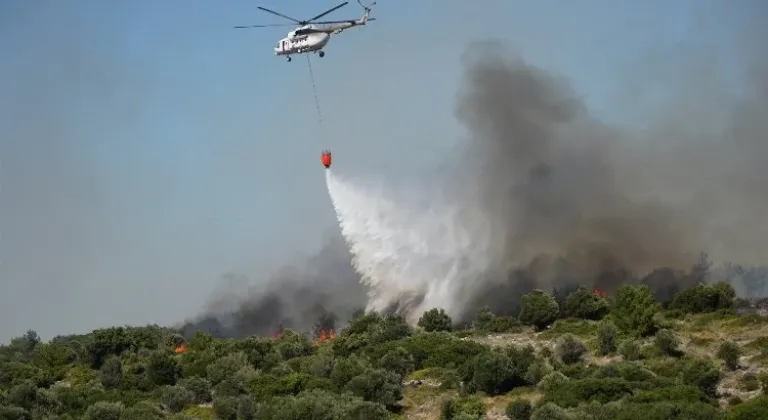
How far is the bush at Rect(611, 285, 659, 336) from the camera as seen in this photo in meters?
76.8

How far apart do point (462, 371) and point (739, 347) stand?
1675cm

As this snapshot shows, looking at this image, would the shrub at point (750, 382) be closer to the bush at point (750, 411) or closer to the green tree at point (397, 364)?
the bush at point (750, 411)

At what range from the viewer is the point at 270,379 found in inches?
2773

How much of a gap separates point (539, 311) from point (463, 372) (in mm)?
25210

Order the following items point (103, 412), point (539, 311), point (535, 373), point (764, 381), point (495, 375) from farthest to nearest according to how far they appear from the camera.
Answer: point (539, 311) → point (535, 373) → point (495, 375) → point (103, 412) → point (764, 381)

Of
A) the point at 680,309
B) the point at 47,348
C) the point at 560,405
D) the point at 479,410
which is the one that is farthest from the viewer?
the point at 47,348

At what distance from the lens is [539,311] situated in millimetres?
91062

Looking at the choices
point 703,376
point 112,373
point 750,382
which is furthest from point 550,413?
point 112,373

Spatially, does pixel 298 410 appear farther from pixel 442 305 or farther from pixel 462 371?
pixel 442 305

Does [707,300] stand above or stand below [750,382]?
above

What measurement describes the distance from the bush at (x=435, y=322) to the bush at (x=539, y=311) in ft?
21.3

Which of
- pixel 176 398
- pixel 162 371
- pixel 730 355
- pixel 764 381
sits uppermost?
pixel 162 371

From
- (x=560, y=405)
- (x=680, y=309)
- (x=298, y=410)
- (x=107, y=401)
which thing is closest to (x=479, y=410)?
(x=560, y=405)

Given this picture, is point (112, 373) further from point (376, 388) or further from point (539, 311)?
point (539, 311)
